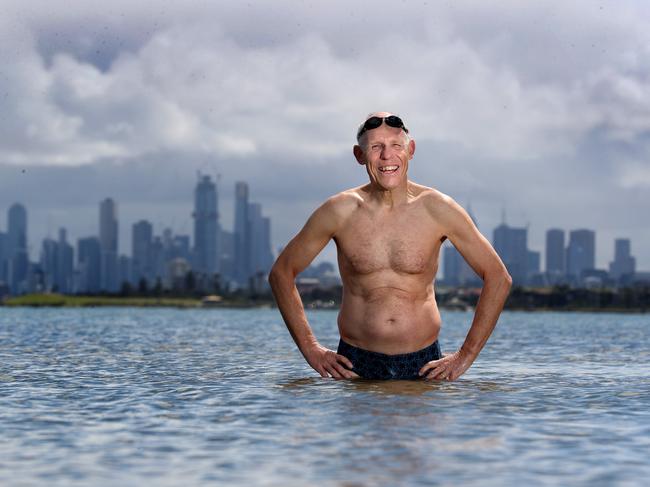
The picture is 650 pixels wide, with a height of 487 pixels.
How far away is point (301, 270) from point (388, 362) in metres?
1.40

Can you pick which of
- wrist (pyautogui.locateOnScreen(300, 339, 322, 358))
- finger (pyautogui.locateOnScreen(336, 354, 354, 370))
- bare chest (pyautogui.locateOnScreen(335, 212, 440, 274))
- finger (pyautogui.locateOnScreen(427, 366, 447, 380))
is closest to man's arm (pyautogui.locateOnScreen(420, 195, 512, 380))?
bare chest (pyautogui.locateOnScreen(335, 212, 440, 274))

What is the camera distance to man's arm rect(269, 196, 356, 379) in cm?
1306

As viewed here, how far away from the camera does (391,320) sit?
13109 millimetres

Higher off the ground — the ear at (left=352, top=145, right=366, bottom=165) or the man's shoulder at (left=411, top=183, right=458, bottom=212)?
the ear at (left=352, top=145, right=366, bottom=165)

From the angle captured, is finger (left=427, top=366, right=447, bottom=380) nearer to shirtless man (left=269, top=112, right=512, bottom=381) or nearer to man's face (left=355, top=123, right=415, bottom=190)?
shirtless man (left=269, top=112, right=512, bottom=381)

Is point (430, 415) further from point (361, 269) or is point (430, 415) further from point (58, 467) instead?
point (58, 467)

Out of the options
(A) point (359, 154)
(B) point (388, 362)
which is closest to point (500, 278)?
(B) point (388, 362)

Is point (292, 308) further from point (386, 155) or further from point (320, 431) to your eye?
point (320, 431)

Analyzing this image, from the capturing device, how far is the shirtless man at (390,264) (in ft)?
42.1

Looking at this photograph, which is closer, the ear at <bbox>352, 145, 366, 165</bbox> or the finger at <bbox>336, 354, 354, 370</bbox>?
the ear at <bbox>352, 145, 366, 165</bbox>

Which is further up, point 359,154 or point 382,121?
point 382,121

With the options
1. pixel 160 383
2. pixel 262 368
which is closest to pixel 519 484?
pixel 160 383

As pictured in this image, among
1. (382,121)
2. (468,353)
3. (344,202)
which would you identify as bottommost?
(468,353)

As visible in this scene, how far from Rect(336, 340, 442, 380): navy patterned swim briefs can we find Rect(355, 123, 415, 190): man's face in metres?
1.90
